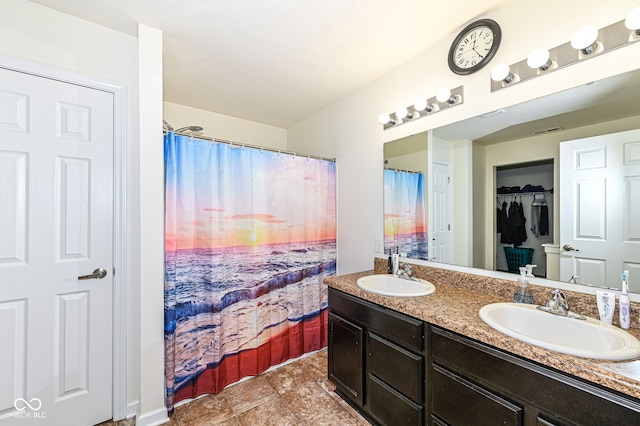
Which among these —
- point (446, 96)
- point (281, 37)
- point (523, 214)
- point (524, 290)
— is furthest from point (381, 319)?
point (281, 37)

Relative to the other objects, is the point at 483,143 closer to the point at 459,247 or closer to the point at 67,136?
the point at 459,247

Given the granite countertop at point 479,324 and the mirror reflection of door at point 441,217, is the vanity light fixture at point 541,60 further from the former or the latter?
the granite countertop at point 479,324

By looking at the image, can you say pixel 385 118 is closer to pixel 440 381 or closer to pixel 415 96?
pixel 415 96

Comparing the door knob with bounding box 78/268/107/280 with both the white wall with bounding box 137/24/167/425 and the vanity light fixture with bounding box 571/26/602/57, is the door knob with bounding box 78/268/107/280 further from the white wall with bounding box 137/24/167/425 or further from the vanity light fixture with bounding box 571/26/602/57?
the vanity light fixture with bounding box 571/26/602/57

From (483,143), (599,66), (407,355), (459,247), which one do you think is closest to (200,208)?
(407,355)

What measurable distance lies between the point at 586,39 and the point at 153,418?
2.99 m

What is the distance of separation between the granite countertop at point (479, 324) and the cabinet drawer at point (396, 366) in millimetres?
223

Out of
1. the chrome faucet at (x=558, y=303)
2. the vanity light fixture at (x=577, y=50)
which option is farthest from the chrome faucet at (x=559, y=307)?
the vanity light fixture at (x=577, y=50)

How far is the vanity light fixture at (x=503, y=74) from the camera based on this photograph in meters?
1.45

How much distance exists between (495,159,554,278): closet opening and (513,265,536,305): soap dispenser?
0.12 ft

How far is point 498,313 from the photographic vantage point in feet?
4.15

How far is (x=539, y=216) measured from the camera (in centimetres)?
146

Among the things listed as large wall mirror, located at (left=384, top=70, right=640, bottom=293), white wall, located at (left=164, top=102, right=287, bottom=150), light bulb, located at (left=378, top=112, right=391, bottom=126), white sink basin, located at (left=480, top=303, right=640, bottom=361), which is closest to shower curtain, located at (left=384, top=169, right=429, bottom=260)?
large wall mirror, located at (left=384, top=70, right=640, bottom=293)

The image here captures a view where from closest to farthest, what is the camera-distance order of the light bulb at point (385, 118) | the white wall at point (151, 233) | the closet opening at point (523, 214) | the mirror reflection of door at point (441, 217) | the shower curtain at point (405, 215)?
1. the closet opening at point (523, 214)
2. the white wall at point (151, 233)
3. the mirror reflection of door at point (441, 217)
4. the shower curtain at point (405, 215)
5. the light bulb at point (385, 118)
